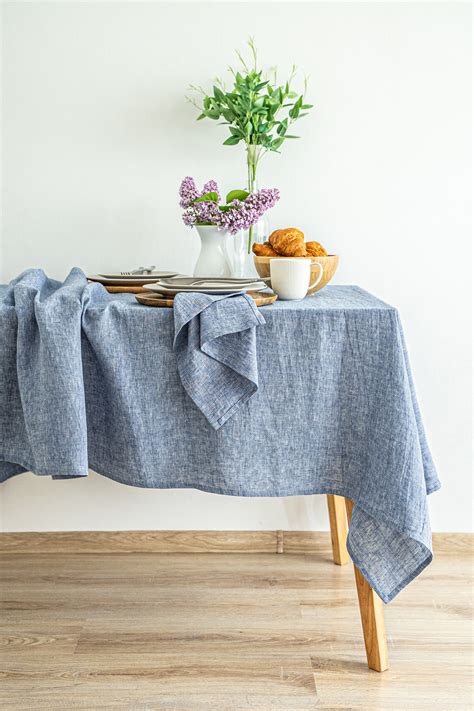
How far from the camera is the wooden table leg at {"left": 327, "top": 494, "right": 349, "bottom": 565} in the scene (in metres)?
1.94

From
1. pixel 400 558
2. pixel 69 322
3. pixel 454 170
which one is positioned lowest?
pixel 400 558

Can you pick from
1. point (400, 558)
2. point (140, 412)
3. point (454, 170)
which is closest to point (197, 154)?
point (454, 170)

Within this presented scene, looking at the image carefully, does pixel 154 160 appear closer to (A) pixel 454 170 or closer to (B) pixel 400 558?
(A) pixel 454 170

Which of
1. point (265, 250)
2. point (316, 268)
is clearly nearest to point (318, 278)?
point (316, 268)

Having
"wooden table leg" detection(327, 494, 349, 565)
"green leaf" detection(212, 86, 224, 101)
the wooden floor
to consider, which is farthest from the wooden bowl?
the wooden floor

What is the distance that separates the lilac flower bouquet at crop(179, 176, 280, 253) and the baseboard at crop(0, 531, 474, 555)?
873 mm

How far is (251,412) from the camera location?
144 centimetres

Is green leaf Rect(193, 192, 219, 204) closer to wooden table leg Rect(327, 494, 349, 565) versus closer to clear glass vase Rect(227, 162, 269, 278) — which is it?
clear glass vase Rect(227, 162, 269, 278)

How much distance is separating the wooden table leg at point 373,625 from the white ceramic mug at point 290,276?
21.9 inches

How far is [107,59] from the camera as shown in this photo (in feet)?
6.37

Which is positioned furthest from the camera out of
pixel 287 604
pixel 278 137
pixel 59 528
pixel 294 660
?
pixel 59 528

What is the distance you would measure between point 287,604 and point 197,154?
44.8 inches

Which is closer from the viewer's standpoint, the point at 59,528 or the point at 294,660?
the point at 294,660

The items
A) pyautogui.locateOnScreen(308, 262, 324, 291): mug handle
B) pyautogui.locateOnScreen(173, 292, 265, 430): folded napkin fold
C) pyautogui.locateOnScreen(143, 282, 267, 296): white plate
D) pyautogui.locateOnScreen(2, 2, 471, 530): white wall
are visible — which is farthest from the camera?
pyautogui.locateOnScreen(2, 2, 471, 530): white wall
